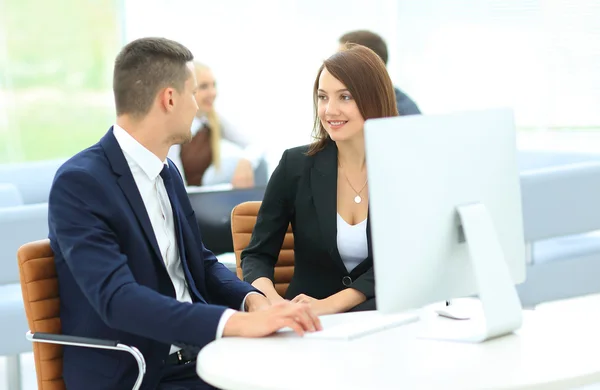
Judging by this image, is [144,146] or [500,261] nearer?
[500,261]

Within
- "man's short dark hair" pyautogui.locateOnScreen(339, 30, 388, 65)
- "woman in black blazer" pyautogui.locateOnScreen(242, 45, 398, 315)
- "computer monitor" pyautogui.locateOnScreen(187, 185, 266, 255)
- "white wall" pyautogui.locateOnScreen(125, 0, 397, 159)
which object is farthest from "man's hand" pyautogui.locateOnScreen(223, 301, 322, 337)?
"white wall" pyautogui.locateOnScreen(125, 0, 397, 159)

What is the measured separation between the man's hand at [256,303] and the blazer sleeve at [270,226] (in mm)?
438

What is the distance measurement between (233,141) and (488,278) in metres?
4.33

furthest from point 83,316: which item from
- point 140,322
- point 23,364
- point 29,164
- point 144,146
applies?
point 29,164

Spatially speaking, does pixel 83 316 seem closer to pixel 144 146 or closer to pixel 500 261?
pixel 144 146

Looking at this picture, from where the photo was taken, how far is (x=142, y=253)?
2246mm

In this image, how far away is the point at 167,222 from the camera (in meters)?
2.45

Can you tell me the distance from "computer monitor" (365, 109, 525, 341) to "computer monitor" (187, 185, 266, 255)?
2052 millimetres

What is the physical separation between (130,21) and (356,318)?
6.59 meters

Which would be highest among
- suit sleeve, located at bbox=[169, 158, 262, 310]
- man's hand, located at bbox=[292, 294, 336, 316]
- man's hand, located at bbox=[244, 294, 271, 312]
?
suit sleeve, located at bbox=[169, 158, 262, 310]

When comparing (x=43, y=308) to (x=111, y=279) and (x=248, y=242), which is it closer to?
(x=111, y=279)

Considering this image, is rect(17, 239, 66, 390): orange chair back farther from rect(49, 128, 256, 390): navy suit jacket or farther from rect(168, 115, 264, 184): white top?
rect(168, 115, 264, 184): white top

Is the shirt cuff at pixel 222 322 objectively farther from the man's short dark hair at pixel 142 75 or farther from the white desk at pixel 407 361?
the man's short dark hair at pixel 142 75

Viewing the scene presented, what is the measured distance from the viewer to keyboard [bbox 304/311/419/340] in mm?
2080
